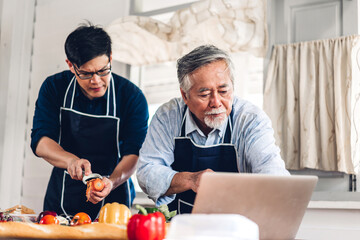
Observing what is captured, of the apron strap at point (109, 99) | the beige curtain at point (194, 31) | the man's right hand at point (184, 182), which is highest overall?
the beige curtain at point (194, 31)

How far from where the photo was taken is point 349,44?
3137 millimetres

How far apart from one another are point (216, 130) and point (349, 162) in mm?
1409

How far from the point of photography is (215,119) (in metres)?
1.97

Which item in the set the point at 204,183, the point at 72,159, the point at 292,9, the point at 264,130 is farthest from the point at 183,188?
the point at 292,9

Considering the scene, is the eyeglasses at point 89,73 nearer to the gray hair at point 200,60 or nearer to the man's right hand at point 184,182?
the gray hair at point 200,60

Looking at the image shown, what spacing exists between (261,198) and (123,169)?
1.36m

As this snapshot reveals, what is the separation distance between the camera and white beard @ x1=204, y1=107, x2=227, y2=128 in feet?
6.42

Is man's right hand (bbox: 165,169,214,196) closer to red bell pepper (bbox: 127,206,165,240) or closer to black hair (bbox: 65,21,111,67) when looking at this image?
red bell pepper (bbox: 127,206,165,240)

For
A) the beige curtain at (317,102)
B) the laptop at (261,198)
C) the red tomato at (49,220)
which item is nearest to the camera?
the laptop at (261,198)

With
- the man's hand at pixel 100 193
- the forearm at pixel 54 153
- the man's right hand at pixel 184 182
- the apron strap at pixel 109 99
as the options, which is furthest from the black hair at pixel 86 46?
the man's right hand at pixel 184 182

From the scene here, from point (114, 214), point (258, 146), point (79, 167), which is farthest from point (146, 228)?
point (79, 167)

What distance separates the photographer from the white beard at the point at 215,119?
1.96 metres

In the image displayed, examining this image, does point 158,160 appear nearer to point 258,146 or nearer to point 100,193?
point 100,193

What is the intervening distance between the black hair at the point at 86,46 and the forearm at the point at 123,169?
55 cm
